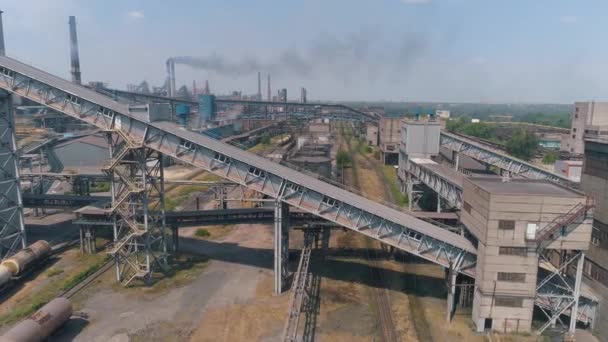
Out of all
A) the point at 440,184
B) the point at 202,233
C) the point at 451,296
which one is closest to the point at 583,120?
the point at 440,184

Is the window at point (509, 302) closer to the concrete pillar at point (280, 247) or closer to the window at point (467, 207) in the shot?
the window at point (467, 207)

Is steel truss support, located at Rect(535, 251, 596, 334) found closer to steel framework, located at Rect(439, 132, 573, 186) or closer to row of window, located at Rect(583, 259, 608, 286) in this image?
row of window, located at Rect(583, 259, 608, 286)

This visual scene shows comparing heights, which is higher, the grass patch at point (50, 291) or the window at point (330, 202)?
the window at point (330, 202)

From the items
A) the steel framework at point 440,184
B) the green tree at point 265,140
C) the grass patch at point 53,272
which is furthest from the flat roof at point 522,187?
the green tree at point 265,140

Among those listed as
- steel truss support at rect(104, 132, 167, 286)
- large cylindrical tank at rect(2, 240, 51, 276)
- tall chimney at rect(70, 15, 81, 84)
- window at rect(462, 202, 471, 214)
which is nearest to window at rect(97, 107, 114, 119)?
steel truss support at rect(104, 132, 167, 286)

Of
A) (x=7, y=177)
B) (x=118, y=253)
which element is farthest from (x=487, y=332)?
(x=7, y=177)

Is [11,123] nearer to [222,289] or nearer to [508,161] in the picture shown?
[222,289]
